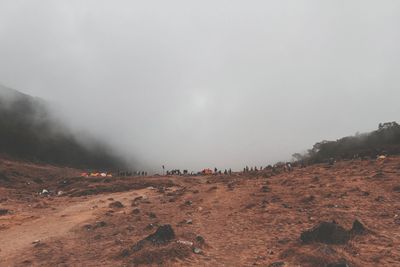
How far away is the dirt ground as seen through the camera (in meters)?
13.9

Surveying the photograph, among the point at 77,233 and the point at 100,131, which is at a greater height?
the point at 100,131

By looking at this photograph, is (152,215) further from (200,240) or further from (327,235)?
(327,235)

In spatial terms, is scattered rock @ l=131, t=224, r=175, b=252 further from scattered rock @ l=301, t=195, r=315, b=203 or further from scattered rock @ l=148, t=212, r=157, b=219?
scattered rock @ l=301, t=195, r=315, b=203

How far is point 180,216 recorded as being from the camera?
2317 cm

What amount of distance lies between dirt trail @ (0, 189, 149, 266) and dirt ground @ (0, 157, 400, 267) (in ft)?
0.22

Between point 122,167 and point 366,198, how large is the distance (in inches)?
4271

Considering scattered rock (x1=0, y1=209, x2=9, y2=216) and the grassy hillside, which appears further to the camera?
the grassy hillside

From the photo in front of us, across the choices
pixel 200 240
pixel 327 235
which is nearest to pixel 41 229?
pixel 200 240

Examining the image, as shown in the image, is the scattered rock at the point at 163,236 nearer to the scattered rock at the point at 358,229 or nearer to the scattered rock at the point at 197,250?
the scattered rock at the point at 197,250

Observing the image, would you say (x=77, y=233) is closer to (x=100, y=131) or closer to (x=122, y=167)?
(x=122, y=167)

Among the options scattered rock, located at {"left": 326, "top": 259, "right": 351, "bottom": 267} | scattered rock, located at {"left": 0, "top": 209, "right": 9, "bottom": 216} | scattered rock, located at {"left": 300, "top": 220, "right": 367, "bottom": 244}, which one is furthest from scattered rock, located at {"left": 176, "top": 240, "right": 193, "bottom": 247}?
scattered rock, located at {"left": 0, "top": 209, "right": 9, "bottom": 216}

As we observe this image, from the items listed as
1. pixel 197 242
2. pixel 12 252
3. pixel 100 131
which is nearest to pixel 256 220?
pixel 197 242

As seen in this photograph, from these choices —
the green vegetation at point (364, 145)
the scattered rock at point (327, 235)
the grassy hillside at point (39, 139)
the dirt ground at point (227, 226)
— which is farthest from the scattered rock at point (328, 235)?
the grassy hillside at point (39, 139)

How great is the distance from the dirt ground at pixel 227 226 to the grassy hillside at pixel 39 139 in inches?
2715
